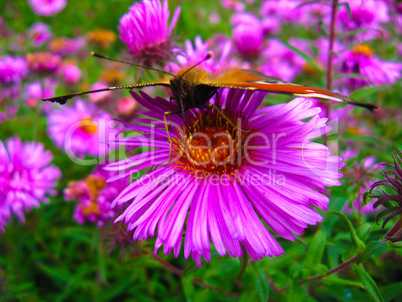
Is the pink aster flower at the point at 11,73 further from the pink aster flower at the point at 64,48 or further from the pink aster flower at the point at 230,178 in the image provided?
the pink aster flower at the point at 230,178

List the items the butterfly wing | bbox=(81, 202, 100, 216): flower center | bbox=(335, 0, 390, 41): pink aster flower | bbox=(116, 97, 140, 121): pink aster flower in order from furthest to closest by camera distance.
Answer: bbox=(335, 0, 390, 41): pink aster flower → bbox=(116, 97, 140, 121): pink aster flower → bbox=(81, 202, 100, 216): flower center → the butterfly wing

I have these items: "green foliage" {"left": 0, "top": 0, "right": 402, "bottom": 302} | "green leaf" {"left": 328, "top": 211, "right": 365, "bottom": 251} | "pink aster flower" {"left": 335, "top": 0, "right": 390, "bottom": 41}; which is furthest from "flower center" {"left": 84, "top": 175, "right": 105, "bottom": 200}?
"pink aster flower" {"left": 335, "top": 0, "right": 390, "bottom": 41}

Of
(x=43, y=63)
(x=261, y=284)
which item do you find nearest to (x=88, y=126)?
(x=43, y=63)

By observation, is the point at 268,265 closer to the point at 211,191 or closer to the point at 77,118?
the point at 211,191

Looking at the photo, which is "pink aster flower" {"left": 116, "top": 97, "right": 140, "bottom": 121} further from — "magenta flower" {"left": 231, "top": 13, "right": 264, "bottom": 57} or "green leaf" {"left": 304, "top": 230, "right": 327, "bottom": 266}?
"green leaf" {"left": 304, "top": 230, "right": 327, "bottom": 266}

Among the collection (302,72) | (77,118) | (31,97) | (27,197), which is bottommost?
(27,197)

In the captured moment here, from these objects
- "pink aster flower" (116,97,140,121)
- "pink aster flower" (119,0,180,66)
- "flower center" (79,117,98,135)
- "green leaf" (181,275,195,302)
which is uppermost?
"pink aster flower" (119,0,180,66)

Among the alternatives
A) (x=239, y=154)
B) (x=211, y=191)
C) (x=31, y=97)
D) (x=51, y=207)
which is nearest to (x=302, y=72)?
(x=239, y=154)
